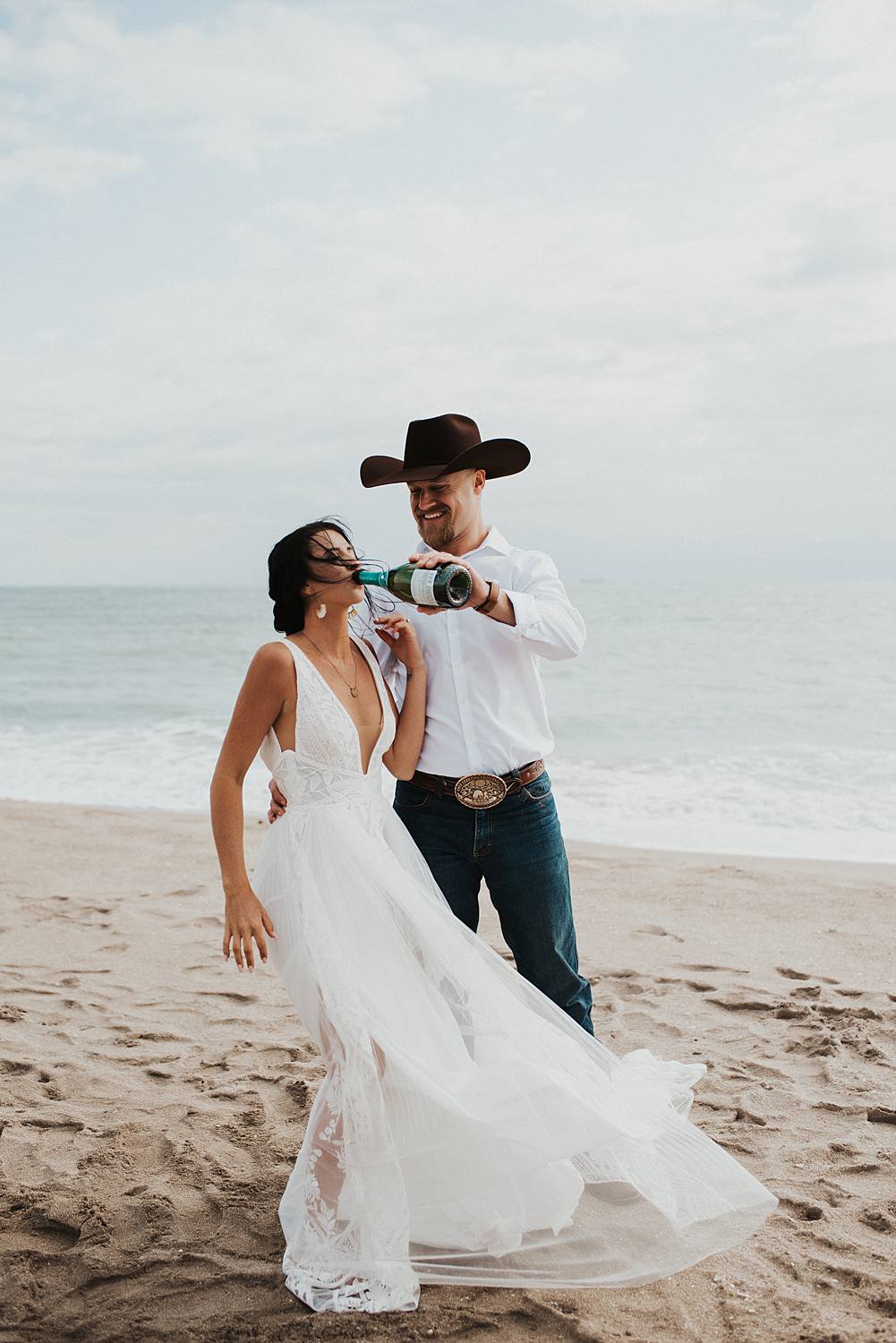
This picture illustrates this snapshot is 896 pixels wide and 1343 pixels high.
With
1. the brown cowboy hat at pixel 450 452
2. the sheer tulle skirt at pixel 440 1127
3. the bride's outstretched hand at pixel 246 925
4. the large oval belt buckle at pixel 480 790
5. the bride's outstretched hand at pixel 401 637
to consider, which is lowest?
the sheer tulle skirt at pixel 440 1127

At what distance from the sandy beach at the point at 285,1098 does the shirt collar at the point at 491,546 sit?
198 centimetres

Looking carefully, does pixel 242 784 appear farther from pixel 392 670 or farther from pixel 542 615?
pixel 542 615

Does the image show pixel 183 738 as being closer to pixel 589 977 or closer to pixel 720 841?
pixel 720 841

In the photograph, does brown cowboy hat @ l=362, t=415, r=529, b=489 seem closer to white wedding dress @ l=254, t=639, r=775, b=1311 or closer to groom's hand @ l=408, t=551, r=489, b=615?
groom's hand @ l=408, t=551, r=489, b=615

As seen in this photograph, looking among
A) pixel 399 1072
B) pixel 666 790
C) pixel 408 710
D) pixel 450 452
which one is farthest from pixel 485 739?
pixel 666 790

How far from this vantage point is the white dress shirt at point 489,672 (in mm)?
3197

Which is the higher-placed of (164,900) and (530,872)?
(530,872)

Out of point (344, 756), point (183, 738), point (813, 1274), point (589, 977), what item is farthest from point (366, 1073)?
point (183, 738)

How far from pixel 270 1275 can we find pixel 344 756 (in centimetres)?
133

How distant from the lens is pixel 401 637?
3184mm

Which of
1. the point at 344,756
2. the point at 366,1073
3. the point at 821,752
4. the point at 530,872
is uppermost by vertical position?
the point at 344,756

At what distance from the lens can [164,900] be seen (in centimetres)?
646

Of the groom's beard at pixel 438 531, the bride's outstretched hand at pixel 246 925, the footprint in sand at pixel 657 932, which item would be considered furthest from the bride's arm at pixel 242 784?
the footprint in sand at pixel 657 932

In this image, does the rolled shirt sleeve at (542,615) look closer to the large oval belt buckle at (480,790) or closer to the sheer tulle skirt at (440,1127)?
the large oval belt buckle at (480,790)
